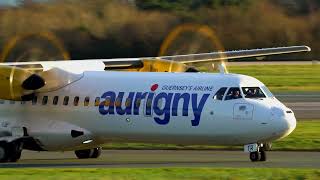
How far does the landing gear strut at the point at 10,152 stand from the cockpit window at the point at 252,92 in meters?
5.85

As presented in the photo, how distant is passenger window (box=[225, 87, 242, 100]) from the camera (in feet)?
67.8

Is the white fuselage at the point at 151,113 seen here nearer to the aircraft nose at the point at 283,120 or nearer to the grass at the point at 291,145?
the aircraft nose at the point at 283,120

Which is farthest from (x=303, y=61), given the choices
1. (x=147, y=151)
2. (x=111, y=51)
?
(x=147, y=151)

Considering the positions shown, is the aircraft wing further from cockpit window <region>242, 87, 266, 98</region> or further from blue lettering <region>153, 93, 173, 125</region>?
cockpit window <region>242, 87, 266, 98</region>

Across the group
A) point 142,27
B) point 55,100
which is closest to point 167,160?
point 55,100

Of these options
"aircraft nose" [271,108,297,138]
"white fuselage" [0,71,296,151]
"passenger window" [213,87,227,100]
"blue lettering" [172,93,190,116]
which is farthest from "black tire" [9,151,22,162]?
"aircraft nose" [271,108,297,138]

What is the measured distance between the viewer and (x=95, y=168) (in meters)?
20.1

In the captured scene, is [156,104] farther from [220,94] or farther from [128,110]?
[220,94]

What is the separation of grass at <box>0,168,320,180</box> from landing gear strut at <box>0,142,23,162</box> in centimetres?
312

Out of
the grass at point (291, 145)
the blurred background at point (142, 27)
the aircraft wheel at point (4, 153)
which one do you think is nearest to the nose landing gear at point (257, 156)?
the grass at point (291, 145)

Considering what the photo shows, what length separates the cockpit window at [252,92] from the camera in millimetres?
20688

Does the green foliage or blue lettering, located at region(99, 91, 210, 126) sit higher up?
the green foliage

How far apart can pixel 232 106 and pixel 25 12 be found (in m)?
12.3

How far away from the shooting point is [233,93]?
20.7 metres
